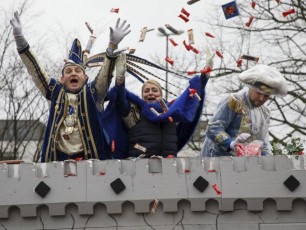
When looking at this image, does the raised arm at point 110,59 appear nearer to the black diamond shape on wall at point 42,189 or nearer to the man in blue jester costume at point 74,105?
the man in blue jester costume at point 74,105

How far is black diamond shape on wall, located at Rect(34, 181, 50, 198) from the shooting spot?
16.5 m

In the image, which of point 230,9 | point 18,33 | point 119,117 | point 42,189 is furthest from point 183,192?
point 18,33

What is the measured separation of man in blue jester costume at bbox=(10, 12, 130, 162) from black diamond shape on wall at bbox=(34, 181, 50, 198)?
743 millimetres

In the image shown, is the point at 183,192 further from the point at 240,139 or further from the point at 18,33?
the point at 18,33

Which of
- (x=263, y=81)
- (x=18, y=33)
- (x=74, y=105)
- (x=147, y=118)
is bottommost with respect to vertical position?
(x=147, y=118)

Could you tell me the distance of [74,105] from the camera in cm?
1730

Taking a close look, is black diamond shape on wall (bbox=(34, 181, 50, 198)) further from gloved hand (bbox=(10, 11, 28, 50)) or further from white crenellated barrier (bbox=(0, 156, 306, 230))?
gloved hand (bbox=(10, 11, 28, 50))

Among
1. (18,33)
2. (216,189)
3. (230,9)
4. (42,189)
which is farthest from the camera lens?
(230,9)

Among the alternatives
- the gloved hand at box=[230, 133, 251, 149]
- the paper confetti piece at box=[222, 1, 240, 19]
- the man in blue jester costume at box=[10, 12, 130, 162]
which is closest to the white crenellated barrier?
the gloved hand at box=[230, 133, 251, 149]

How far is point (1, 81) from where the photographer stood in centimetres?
3100

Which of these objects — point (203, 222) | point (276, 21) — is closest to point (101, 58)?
point (203, 222)

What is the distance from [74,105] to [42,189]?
1.31m

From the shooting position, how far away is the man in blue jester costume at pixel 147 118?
17234 millimetres

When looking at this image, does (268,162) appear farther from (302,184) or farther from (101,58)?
(101,58)
